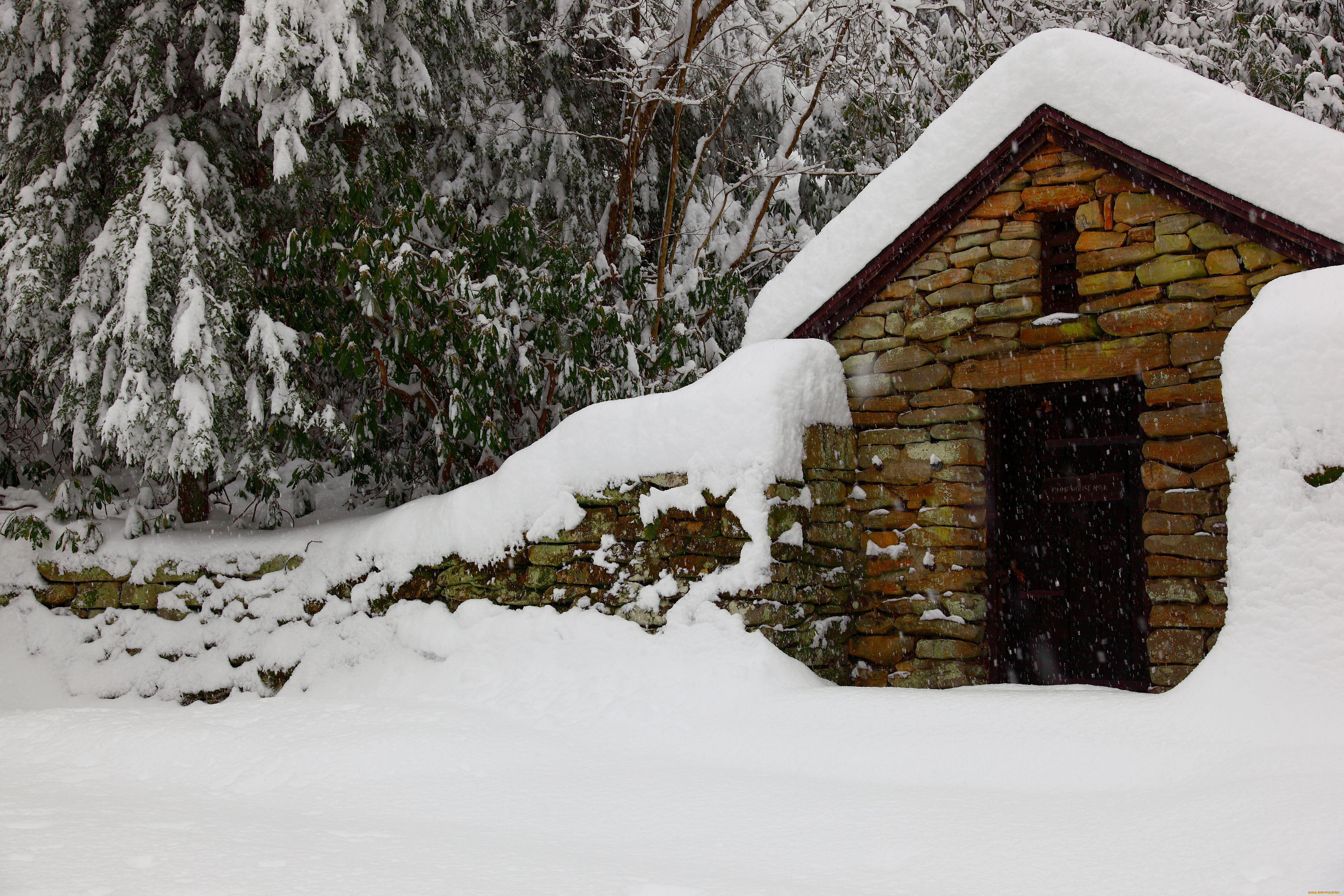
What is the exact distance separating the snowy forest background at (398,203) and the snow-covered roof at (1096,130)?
73.1 inches

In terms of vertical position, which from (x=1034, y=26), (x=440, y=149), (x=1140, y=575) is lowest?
(x=1140, y=575)

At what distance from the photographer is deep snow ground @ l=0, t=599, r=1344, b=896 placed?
2.93m

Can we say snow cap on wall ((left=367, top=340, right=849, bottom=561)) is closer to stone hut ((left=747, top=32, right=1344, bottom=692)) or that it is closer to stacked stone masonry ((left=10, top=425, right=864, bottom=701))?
stacked stone masonry ((left=10, top=425, right=864, bottom=701))

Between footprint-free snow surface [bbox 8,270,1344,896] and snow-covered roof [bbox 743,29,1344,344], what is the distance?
1.06m

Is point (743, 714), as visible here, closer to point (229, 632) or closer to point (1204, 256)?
point (1204, 256)

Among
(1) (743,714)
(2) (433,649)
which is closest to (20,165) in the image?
(2) (433,649)

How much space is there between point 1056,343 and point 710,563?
254cm

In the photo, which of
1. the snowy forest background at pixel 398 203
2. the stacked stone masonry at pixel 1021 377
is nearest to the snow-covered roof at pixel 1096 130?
the stacked stone masonry at pixel 1021 377

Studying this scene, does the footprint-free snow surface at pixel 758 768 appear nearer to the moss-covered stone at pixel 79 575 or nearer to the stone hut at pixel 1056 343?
the stone hut at pixel 1056 343

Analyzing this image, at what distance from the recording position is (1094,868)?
293 cm

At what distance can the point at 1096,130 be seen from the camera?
5.82m

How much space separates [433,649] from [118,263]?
382cm

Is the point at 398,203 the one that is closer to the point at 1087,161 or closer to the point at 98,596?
the point at 98,596

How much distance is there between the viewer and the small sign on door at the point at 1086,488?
681 cm
